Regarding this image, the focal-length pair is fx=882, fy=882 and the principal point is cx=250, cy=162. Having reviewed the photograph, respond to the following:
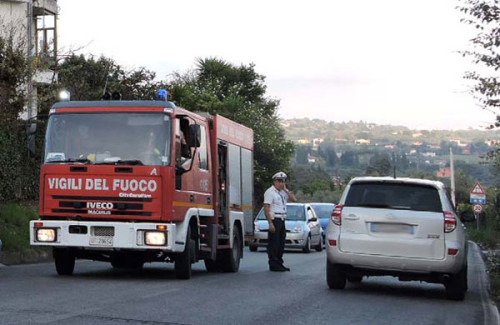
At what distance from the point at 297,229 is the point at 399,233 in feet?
48.9

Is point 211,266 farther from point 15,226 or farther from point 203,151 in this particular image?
point 15,226

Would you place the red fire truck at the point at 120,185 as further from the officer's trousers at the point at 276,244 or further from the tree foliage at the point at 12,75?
the tree foliage at the point at 12,75

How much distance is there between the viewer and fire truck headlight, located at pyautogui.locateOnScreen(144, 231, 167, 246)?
1277cm

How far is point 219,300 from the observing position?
11.0 metres

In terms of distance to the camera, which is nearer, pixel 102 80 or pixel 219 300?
pixel 219 300

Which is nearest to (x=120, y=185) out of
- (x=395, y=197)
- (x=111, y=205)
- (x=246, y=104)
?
(x=111, y=205)

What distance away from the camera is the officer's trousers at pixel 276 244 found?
16.8 metres

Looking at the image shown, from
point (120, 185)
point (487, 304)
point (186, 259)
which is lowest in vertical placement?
point (487, 304)

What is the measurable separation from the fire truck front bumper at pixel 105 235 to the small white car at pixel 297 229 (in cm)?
1393

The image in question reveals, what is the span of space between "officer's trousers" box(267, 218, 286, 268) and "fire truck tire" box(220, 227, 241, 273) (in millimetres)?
595

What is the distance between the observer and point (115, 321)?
28.5 feet

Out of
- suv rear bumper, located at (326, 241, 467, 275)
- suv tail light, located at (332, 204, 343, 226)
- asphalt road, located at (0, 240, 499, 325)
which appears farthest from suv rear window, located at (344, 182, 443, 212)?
asphalt road, located at (0, 240, 499, 325)

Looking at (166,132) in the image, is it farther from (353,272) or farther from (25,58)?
(25,58)

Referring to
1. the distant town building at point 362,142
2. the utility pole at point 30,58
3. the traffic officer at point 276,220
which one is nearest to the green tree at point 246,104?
the utility pole at point 30,58
